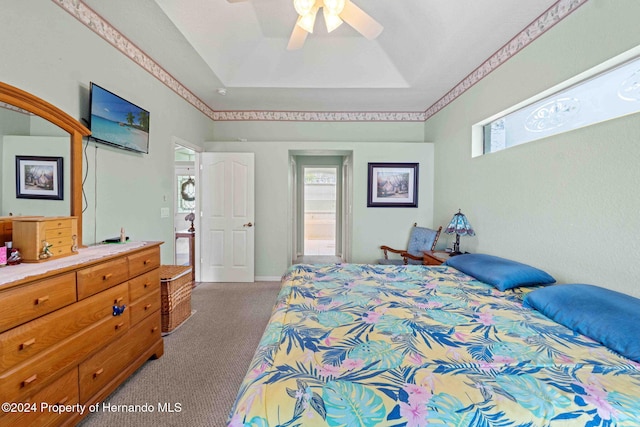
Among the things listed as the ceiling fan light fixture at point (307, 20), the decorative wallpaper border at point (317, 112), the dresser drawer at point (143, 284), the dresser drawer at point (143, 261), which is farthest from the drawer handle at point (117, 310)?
the ceiling fan light fixture at point (307, 20)

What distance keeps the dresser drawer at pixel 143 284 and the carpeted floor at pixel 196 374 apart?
1.99 feet

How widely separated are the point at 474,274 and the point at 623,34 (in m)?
1.76

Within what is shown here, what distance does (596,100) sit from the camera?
179 centimetres

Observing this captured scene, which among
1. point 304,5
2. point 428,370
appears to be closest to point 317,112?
point 304,5

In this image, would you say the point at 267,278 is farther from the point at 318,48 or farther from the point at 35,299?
the point at 318,48

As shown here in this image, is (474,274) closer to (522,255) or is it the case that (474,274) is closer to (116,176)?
(522,255)

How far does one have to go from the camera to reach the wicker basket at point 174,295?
8.66ft

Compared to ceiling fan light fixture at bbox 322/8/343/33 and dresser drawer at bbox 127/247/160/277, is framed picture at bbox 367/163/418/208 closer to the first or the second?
ceiling fan light fixture at bbox 322/8/343/33

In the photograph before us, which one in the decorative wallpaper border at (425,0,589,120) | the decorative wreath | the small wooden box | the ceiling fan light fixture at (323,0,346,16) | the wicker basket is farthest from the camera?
the decorative wreath

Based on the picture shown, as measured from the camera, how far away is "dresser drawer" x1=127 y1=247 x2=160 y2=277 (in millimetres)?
1900

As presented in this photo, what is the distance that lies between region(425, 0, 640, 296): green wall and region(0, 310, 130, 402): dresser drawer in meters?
3.13

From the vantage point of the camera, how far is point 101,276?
1.62 meters

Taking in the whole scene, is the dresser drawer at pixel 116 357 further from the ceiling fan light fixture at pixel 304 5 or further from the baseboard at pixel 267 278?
the ceiling fan light fixture at pixel 304 5

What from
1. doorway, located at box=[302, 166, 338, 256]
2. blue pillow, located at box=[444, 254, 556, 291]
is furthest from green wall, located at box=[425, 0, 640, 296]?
doorway, located at box=[302, 166, 338, 256]
